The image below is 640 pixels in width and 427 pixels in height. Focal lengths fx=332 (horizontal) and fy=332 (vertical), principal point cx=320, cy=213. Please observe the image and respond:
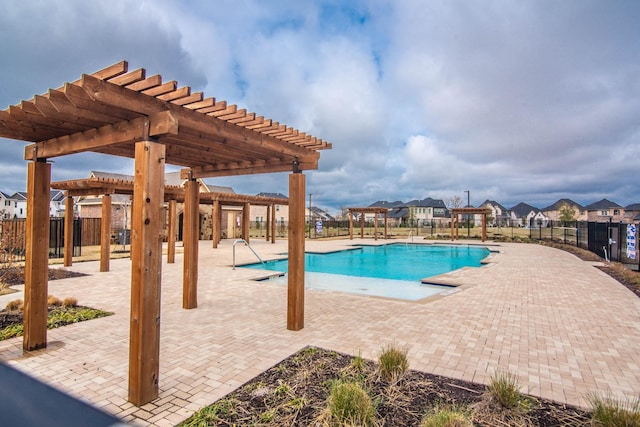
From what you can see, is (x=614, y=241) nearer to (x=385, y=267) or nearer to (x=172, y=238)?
(x=385, y=267)

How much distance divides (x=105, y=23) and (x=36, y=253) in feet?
22.8

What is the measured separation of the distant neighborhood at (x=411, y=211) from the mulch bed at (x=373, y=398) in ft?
35.6


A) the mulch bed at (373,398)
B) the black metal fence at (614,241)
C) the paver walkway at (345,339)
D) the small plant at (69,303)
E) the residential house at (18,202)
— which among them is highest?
the residential house at (18,202)

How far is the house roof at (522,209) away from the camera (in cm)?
10994

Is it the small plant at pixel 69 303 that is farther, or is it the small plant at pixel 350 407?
the small plant at pixel 69 303

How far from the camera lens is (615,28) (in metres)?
9.46

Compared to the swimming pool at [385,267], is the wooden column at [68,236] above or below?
above

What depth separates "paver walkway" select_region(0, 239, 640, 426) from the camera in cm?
333

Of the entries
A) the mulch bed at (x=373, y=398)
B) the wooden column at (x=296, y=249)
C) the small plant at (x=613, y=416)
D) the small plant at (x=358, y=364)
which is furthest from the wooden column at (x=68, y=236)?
the small plant at (x=613, y=416)

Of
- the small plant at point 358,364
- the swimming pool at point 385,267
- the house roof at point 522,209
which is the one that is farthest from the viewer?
the house roof at point 522,209

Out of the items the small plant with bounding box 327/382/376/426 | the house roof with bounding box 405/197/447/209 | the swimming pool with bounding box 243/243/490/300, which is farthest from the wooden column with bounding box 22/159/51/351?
the house roof with bounding box 405/197/447/209

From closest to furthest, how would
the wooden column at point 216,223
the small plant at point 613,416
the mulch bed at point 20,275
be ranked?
the small plant at point 613,416
the mulch bed at point 20,275
the wooden column at point 216,223

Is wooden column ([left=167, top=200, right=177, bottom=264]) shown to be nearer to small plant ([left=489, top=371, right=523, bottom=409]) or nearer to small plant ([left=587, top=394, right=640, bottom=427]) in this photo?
small plant ([left=489, top=371, right=523, bottom=409])

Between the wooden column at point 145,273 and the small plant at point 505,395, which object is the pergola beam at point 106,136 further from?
the small plant at point 505,395
